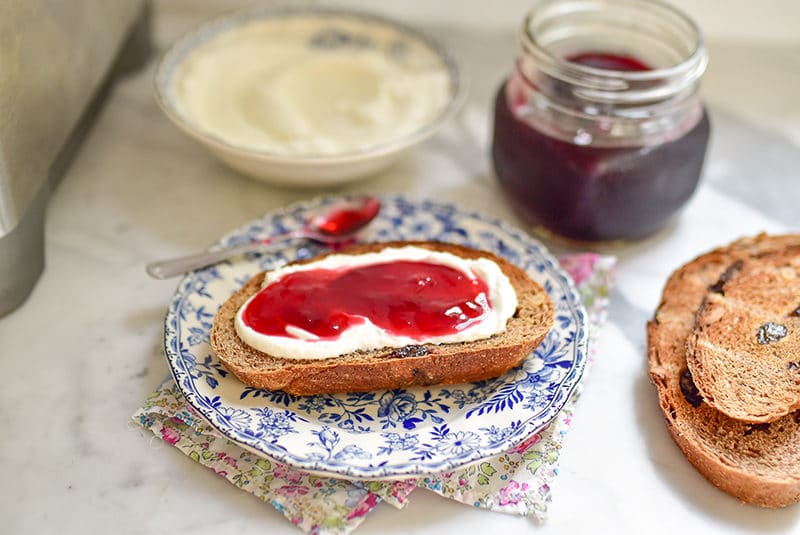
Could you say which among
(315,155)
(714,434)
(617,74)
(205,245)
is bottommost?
(205,245)

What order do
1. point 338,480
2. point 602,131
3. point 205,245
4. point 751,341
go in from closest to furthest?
point 338,480
point 751,341
point 602,131
point 205,245

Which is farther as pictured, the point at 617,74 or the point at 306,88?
the point at 306,88

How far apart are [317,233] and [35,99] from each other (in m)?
0.65

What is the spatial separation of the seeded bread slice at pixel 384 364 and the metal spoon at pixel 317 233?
0.23 meters

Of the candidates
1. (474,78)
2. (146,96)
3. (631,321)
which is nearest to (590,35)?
(474,78)

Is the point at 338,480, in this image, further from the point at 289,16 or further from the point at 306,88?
the point at 289,16

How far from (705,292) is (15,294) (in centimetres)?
144

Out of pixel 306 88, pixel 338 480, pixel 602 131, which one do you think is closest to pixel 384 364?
pixel 338 480

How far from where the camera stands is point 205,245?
196 cm

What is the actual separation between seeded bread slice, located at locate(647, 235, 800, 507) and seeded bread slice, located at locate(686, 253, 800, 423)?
0.11ft

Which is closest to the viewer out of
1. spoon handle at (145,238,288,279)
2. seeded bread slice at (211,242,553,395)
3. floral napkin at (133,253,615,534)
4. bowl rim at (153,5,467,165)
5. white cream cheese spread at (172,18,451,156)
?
floral napkin at (133,253,615,534)

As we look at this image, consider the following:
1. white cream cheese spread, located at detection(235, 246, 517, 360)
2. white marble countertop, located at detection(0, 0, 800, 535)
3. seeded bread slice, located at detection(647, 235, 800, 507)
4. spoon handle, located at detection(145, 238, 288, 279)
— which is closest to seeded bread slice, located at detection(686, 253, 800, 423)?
seeded bread slice, located at detection(647, 235, 800, 507)

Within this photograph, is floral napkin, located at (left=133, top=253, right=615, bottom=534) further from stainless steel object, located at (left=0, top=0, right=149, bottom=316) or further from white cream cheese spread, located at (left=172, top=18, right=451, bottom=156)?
white cream cheese spread, located at (left=172, top=18, right=451, bottom=156)

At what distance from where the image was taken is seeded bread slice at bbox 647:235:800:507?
1.37 metres
